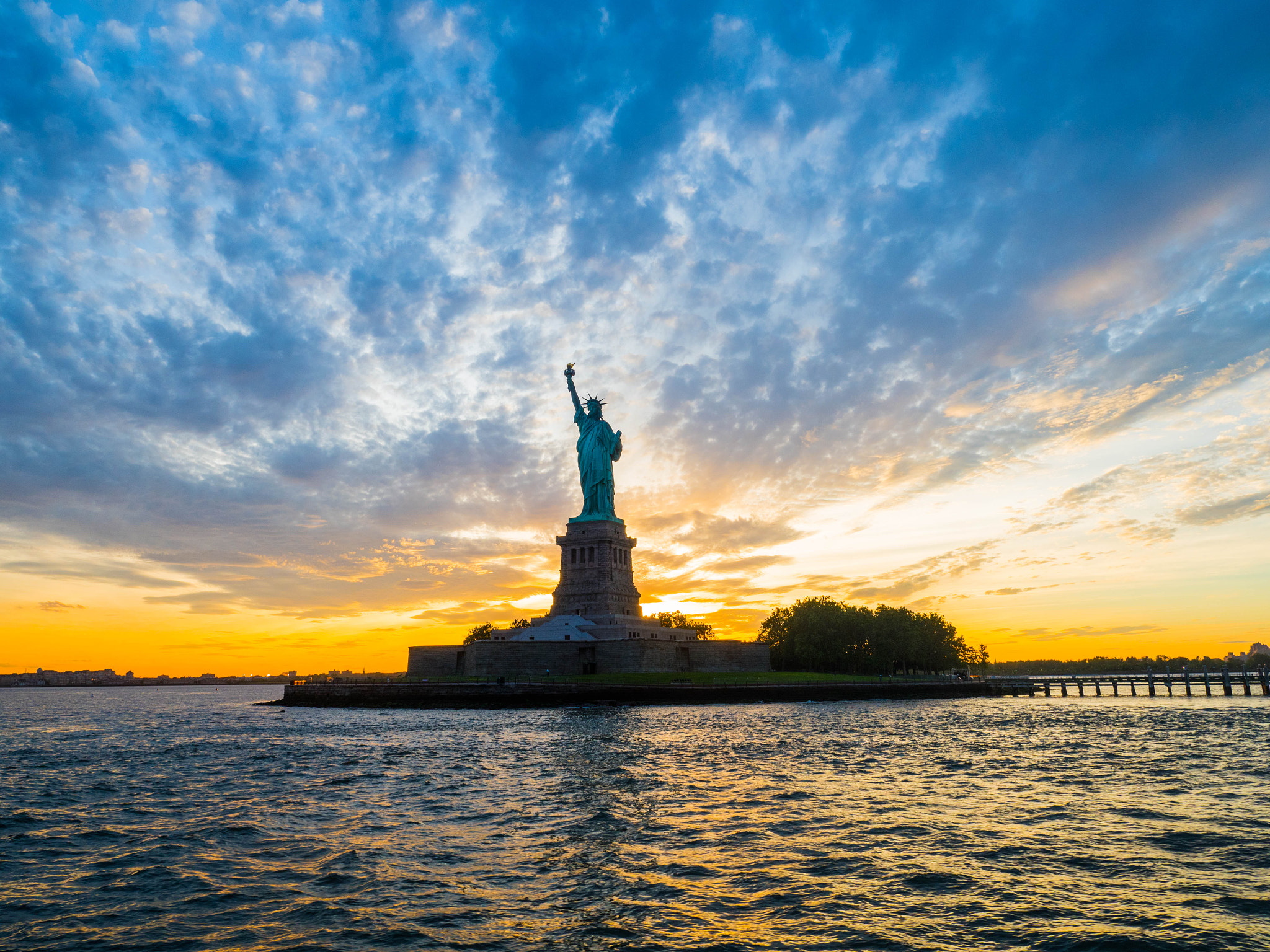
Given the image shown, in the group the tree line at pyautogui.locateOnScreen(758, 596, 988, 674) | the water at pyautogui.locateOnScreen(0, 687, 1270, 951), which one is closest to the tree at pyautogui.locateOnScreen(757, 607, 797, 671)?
the tree line at pyautogui.locateOnScreen(758, 596, 988, 674)

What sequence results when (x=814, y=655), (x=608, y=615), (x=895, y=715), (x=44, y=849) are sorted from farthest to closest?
(x=814, y=655) < (x=608, y=615) < (x=895, y=715) < (x=44, y=849)

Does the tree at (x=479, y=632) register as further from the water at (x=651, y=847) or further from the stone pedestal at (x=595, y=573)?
the water at (x=651, y=847)

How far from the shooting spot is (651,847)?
17734 millimetres

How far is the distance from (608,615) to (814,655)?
32.8m

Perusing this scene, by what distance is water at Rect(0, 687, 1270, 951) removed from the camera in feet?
41.6

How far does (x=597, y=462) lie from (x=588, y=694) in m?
34.9

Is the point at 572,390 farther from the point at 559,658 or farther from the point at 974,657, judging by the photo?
the point at 974,657

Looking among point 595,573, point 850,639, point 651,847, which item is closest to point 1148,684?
point 850,639

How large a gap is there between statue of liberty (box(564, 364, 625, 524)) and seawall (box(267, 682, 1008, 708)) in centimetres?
2776

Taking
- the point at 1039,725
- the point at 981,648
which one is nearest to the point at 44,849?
the point at 1039,725

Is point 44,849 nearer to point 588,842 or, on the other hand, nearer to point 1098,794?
point 588,842

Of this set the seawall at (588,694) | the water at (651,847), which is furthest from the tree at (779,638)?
the water at (651,847)

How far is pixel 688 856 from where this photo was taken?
1692 centimetres

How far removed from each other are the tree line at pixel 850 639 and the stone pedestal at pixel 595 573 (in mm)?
24272
